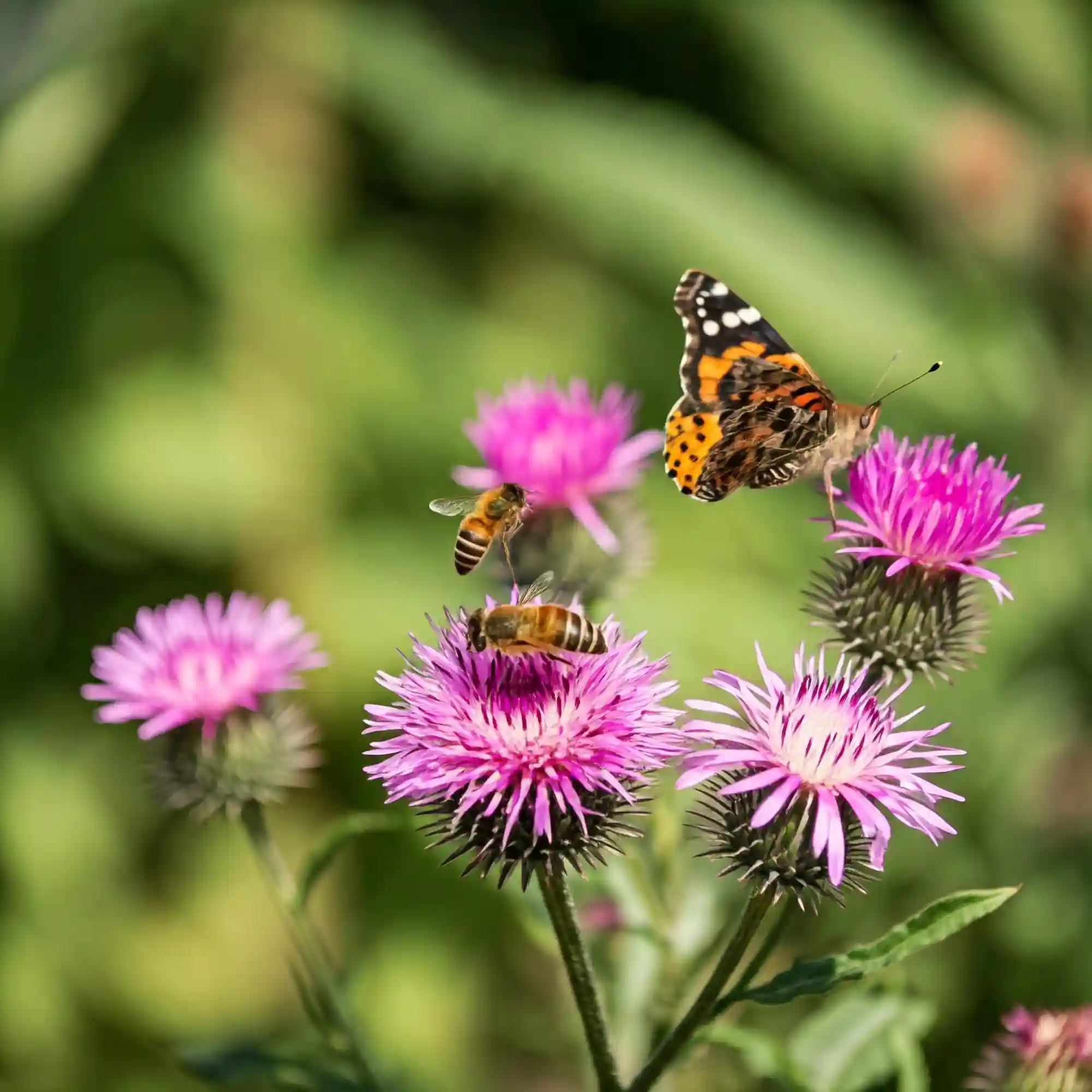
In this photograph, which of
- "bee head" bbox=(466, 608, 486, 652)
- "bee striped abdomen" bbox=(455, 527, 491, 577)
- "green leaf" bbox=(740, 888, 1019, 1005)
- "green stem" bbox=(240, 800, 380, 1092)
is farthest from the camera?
"bee striped abdomen" bbox=(455, 527, 491, 577)

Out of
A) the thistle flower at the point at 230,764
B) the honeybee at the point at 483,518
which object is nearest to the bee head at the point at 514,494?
the honeybee at the point at 483,518

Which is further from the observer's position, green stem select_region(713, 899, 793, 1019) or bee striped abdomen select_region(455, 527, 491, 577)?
bee striped abdomen select_region(455, 527, 491, 577)

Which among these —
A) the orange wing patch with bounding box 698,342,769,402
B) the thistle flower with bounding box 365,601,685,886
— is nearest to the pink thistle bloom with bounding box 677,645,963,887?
the thistle flower with bounding box 365,601,685,886

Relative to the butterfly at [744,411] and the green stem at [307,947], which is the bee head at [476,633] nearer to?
the green stem at [307,947]

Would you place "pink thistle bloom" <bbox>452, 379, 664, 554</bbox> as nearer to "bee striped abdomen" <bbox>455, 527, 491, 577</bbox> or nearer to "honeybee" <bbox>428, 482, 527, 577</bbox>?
"honeybee" <bbox>428, 482, 527, 577</bbox>

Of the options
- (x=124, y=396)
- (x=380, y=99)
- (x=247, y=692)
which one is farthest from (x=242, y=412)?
(x=247, y=692)

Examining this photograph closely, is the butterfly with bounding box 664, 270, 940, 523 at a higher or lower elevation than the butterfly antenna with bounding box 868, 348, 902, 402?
lower

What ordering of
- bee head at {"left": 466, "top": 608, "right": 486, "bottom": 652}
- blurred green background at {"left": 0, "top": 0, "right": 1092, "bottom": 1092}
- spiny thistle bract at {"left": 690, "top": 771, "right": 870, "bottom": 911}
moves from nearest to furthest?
1. spiny thistle bract at {"left": 690, "top": 771, "right": 870, "bottom": 911}
2. bee head at {"left": 466, "top": 608, "right": 486, "bottom": 652}
3. blurred green background at {"left": 0, "top": 0, "right": 1092, "bottom": 1092}

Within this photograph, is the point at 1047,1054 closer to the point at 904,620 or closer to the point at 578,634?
the point at 904,620
